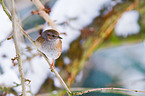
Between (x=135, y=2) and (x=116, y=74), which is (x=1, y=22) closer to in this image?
(x=135, y=2)

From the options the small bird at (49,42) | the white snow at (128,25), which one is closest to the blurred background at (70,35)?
the white snow at (128,25)

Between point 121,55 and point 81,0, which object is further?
point 121,55

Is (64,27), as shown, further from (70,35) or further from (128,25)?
(128,25)

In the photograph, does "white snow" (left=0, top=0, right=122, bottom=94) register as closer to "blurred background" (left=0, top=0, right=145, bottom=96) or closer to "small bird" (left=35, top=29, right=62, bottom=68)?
"blurred background" (left=0, top=0, right=145, bottom=96)

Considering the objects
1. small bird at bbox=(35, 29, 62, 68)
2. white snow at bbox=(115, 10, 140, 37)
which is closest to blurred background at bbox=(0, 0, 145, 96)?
white snow at bbox=(115, 10, 140, 37)

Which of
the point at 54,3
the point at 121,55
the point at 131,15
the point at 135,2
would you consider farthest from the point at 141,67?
the point at 54,3
